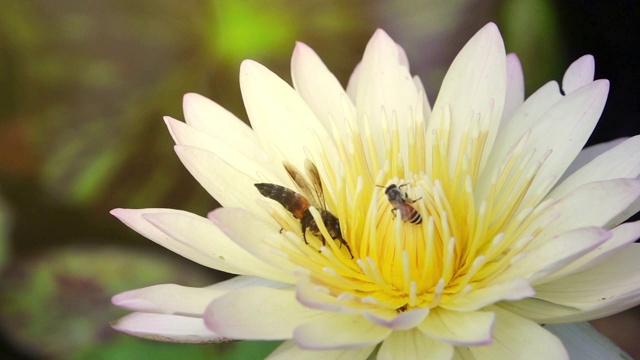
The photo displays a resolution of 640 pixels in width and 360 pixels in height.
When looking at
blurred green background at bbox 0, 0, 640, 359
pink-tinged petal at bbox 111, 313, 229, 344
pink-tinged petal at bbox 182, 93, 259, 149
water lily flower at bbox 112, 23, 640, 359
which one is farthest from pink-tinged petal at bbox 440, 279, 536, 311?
blurred green background at bbox 0, 0, 640, 359

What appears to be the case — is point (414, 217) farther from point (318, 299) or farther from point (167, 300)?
point (167, 300)

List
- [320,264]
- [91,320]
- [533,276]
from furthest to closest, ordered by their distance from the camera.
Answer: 1. [91,320]
2. [320,264]
3. [533,276]

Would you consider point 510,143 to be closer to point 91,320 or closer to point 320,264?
point 320,264

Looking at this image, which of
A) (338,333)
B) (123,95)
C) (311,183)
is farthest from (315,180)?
(123,95)

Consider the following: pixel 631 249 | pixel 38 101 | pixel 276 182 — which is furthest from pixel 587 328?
pixel 38 101

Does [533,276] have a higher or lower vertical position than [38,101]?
lower

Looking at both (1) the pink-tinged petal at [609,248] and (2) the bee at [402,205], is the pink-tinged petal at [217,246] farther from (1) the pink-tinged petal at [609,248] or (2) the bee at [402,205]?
(1) the pink-tinged petal at [609,248]
